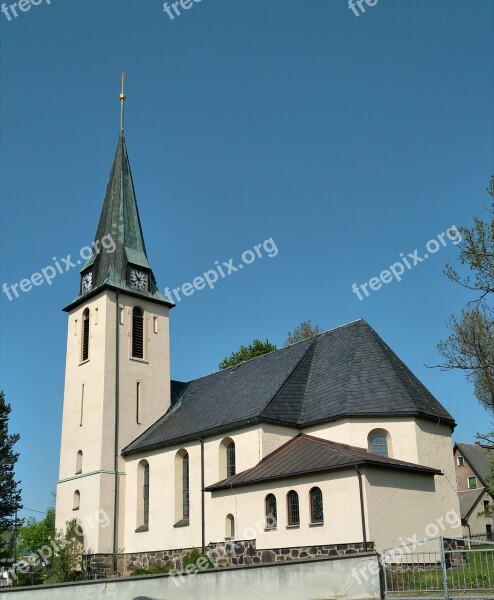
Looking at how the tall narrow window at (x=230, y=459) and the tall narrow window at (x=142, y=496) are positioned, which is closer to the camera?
the tall narrow window at (x=230, y=459)

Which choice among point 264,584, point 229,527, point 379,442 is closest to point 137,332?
point 229,527

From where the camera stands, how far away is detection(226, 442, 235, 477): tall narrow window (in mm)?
28230

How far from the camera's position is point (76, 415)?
116 ft

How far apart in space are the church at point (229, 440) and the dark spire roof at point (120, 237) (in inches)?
3.2

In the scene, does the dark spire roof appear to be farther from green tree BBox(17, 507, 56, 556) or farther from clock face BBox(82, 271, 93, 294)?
green tree BBox(17, 507, 56, 556)

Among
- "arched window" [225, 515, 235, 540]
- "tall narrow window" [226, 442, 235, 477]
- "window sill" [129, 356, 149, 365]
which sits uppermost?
"window sill" [129, 356, 149, 365]

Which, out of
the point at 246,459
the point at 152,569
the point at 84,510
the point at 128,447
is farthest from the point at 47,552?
the point at 246,459

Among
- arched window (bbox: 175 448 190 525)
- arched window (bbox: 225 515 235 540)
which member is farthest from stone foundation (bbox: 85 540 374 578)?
arched window (bbox: 175 448 190 525)

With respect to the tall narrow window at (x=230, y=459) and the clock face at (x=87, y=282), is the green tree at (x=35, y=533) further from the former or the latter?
the tall narrow window at (x=230, y=459)

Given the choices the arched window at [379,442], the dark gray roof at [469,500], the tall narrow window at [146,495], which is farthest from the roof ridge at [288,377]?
the dark gray roof at [469,500]

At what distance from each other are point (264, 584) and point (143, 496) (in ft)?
54.3

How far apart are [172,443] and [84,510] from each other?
5794mm

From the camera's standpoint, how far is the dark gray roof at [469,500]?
49.1 meters

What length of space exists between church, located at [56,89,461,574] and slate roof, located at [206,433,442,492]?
0.08m
